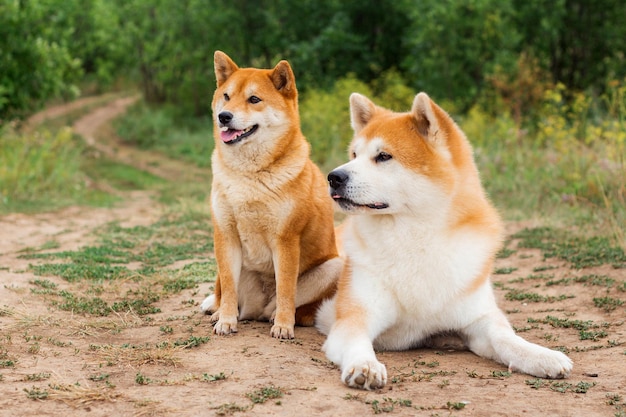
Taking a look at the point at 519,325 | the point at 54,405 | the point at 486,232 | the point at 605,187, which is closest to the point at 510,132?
the point at 605,187

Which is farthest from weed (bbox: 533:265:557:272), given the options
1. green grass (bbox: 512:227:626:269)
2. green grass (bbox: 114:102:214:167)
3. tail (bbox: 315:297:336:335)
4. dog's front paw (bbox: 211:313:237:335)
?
green grass (bbox: 114:102:214:167)

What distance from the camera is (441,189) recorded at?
3.51 meters

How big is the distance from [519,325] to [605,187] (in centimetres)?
384

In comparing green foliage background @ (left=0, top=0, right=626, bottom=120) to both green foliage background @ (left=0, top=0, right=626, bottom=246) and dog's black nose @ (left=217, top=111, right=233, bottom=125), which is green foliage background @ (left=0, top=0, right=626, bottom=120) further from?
dog's black nose @ (left=217, top=111, right=233, bottom=125)

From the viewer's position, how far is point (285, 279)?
4.00 m

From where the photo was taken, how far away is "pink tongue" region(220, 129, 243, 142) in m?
4.11

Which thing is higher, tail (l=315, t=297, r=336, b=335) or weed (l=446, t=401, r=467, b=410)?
weed (l=446, t=401, r=467, b=410)

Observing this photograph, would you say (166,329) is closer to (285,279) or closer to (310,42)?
(285,279)

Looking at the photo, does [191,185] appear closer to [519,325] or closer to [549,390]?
[519,325]

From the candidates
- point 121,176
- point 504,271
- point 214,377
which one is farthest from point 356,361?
point 121,176

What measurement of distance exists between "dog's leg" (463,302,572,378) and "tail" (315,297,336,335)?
2.72 feet

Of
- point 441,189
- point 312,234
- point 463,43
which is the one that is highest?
point 463,43

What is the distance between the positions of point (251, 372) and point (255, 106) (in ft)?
5.74

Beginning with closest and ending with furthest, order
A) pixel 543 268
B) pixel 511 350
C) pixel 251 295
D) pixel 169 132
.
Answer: pixel 511 350, pixel 251 295, pixel 543 268, pixel 169 132
